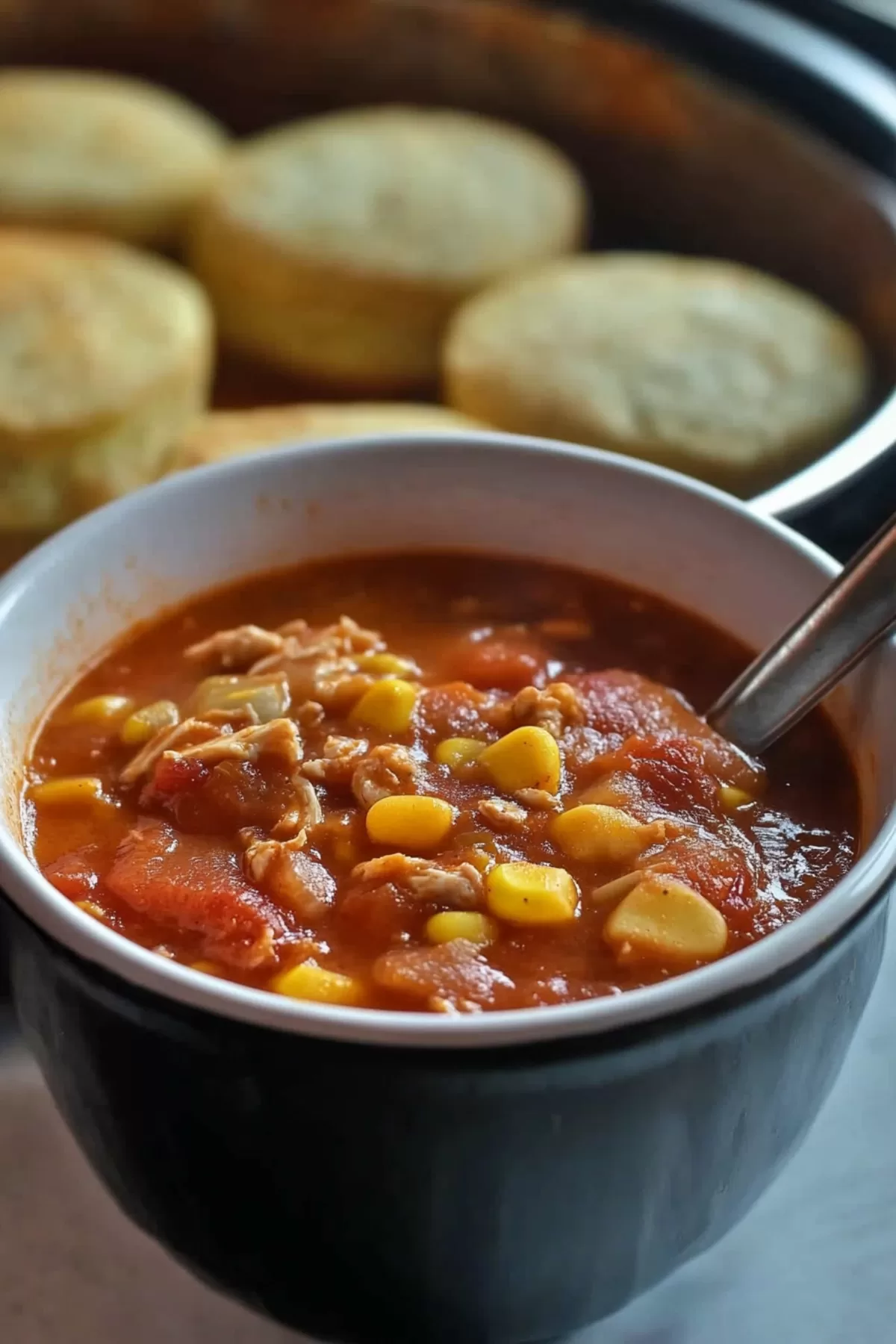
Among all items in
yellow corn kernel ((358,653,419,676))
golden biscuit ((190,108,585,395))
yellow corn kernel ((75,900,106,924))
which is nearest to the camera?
yellow corn kernel ((75,900,106,924))

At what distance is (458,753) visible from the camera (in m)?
1.13

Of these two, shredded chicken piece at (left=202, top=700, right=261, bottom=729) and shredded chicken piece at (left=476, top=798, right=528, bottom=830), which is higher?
shredded chicken piece at (left=476, top=798, right=528, bottom=830)

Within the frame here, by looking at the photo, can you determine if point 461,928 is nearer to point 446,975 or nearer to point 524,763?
point 446,975

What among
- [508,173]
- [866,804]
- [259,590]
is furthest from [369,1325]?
[508,173]

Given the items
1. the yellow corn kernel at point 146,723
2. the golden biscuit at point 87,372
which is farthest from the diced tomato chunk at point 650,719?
the golden biscuit at point 87,372

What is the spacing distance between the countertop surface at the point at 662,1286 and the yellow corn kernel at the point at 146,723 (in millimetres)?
333

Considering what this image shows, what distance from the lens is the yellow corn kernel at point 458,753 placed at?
1.12m

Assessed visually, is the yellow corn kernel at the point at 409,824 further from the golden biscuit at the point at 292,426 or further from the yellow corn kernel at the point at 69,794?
the golden biscuit at the point at 292,426

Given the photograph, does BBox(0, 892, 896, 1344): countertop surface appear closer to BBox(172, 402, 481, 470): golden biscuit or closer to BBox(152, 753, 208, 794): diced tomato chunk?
BBox(152, 753, 208, 794): diced tomato chunk

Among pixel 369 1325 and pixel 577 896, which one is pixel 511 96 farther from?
pixel 369 1325

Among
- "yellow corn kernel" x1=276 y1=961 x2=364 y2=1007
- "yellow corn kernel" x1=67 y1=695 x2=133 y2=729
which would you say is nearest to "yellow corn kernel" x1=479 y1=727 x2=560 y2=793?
"yellow corn kernel" x1=276 y1=961 x2=364 y2=1007

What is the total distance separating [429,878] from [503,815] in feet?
0.29

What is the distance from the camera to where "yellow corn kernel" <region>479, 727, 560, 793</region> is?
1.10 meters

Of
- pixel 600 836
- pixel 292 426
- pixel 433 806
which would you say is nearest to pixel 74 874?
pixel 433 806
